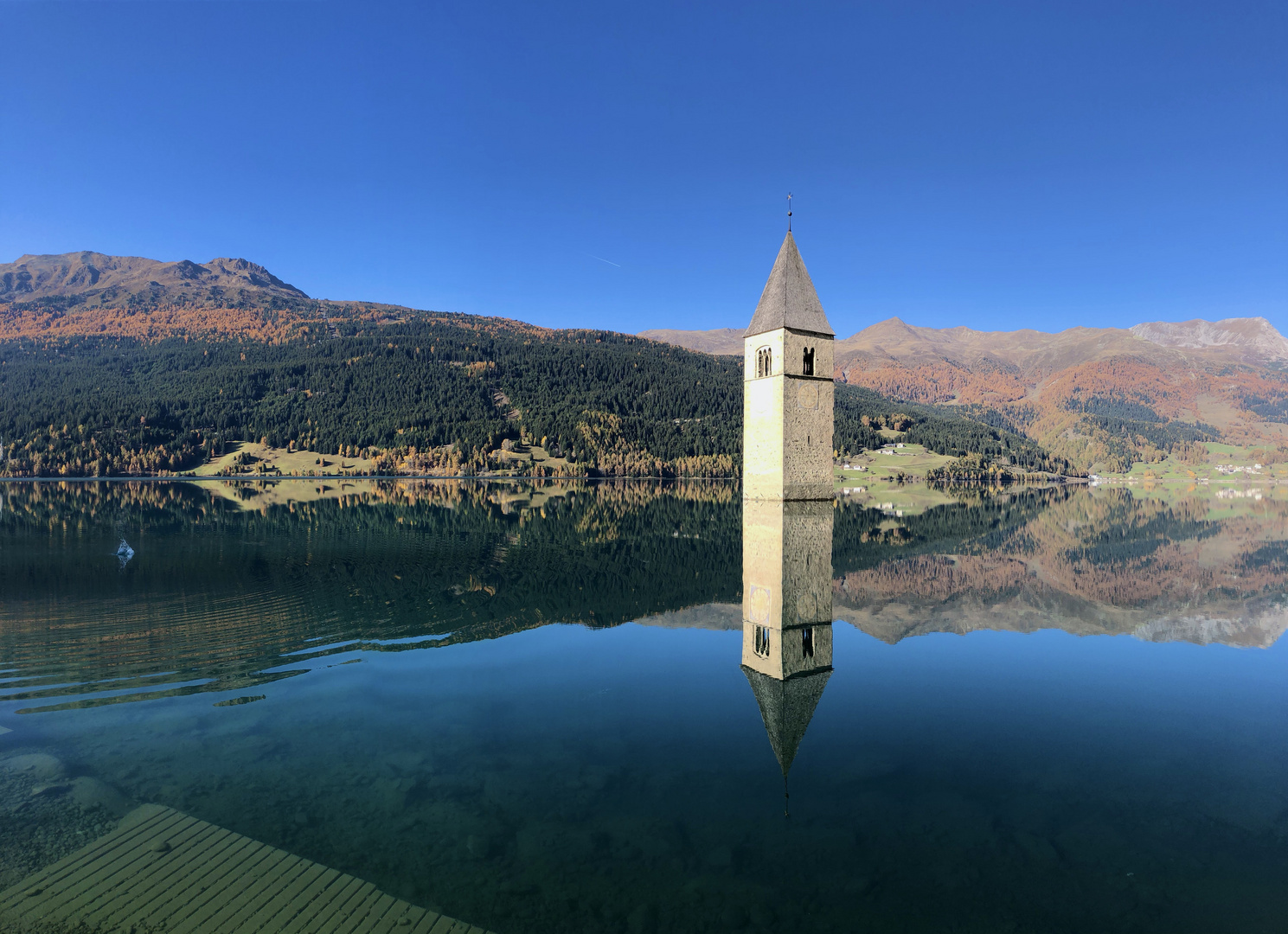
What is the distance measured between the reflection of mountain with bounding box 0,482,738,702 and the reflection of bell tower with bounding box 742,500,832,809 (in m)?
1.75

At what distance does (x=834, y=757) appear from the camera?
11.4 m

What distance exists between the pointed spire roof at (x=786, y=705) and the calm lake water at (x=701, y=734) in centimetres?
12

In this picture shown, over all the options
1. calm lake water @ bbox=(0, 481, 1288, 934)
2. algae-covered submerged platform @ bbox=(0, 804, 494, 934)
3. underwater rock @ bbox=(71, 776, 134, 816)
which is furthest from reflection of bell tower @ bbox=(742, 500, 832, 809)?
underwater rock @ bbox=(71, 776, 134, 816)

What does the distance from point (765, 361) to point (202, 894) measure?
59.7 m

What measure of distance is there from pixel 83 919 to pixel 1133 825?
42.3 feet

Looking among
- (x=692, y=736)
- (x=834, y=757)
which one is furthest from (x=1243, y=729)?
(x=692, y=736)

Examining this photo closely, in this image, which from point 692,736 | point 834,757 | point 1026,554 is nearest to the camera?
point 834,757

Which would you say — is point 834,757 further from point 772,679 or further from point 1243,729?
point 1243,729

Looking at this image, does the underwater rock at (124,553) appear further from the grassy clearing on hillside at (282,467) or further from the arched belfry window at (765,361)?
the grassy clearing on hillside at (282,467)

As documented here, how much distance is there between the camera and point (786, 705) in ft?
45.7

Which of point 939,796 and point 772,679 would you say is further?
point 772,679

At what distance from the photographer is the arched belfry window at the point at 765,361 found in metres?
62.1

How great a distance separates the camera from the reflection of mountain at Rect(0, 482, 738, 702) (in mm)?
17594

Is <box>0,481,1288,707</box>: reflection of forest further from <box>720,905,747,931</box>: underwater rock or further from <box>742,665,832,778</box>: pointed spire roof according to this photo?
<box>720,905,747,931</box>: underwater rock
